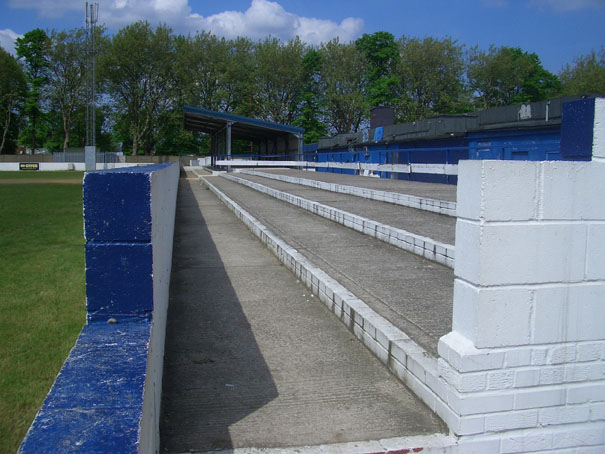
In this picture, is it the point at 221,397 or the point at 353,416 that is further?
the point at 221,397

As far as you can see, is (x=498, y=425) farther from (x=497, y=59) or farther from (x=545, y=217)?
(x=497, y=59)

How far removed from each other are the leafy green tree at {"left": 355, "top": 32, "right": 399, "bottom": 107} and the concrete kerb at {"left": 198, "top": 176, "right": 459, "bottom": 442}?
61.6 metres

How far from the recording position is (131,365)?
2281mm

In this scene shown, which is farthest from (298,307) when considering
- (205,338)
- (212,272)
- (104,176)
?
(104,176)

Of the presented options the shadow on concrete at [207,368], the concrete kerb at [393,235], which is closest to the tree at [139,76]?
the concrete kerb at [393,235]

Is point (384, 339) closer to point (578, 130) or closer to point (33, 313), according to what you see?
point (578, 130)

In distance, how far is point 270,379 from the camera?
3865mm

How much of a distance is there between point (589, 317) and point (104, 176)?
2.79 m

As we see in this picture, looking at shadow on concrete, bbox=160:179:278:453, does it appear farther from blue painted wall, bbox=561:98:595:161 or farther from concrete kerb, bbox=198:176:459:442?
blue painted wall, bbox=561:98:595:161

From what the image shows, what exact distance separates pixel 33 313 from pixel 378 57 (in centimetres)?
6695

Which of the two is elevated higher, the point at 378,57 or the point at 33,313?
the point at 378,57

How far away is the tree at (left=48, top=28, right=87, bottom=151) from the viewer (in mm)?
70188

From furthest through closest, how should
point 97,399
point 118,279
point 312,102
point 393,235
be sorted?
point 312,102, point 393,235, point 118,279, point 97,399

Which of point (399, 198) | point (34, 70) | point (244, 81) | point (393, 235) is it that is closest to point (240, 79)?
point (244, 81)
